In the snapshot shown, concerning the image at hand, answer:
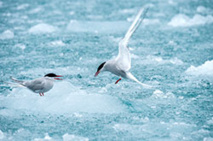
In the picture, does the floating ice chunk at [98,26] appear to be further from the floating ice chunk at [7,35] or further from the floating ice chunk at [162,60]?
the floating ice chunk at [162,60]

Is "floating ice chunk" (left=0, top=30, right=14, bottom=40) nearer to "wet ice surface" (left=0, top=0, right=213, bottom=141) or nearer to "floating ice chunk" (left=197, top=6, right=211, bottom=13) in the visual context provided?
"wet ice surface" (left=0, top=0, right=213, bottom=141)

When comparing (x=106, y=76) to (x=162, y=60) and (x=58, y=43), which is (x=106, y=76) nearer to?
(x=162, y=60)

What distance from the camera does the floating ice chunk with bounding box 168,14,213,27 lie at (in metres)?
6.80

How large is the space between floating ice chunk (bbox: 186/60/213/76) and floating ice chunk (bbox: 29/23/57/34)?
10.8 ft

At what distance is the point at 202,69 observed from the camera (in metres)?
4.45

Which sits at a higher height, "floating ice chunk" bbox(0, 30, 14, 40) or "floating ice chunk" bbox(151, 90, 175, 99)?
"floating ice chunk" bbox(151, 90, 175, 99)

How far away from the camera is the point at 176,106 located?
3578 millimetres

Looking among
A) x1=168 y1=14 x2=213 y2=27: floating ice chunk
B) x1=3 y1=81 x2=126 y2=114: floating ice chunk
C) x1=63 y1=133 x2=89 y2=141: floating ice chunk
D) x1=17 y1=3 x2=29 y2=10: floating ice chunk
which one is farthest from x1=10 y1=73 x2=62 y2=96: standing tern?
x1=17 y1=3 x2=29 y2=10: floating ice chunk

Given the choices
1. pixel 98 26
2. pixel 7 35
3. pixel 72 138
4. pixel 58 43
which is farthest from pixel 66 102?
pixel 98 26

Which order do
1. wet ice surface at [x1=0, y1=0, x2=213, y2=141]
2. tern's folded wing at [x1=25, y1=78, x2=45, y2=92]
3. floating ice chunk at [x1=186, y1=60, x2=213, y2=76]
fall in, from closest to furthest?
1. wet ice surface at [x1=0, y1=0, x2=213, y2=141]
2. tern's folded wing at [x1=25, y1=78, x2=45, y2=92]
3. floating ice chunk at [x1=186, y1=60, x2=213, y2=76]

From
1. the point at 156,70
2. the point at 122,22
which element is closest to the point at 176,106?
the point at 156,70

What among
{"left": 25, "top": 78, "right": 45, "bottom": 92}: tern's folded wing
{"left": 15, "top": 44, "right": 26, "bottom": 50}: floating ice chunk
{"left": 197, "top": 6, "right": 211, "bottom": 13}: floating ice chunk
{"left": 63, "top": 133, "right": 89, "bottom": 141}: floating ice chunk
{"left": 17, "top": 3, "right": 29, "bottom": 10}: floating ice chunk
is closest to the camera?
{"left": 63, "top": 133, "right": 89, "bottom": 141}: floating ice chunk

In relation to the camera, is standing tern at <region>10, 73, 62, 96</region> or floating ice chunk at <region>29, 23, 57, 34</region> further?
floating ice chunk at <region>29, 23, 57, 34</region>

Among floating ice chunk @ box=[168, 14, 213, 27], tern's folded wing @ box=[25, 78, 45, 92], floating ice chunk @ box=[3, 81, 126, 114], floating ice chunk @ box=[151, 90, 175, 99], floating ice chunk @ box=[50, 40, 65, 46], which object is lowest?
floating ice chunk @ box=[168, 14, 213, 27]
